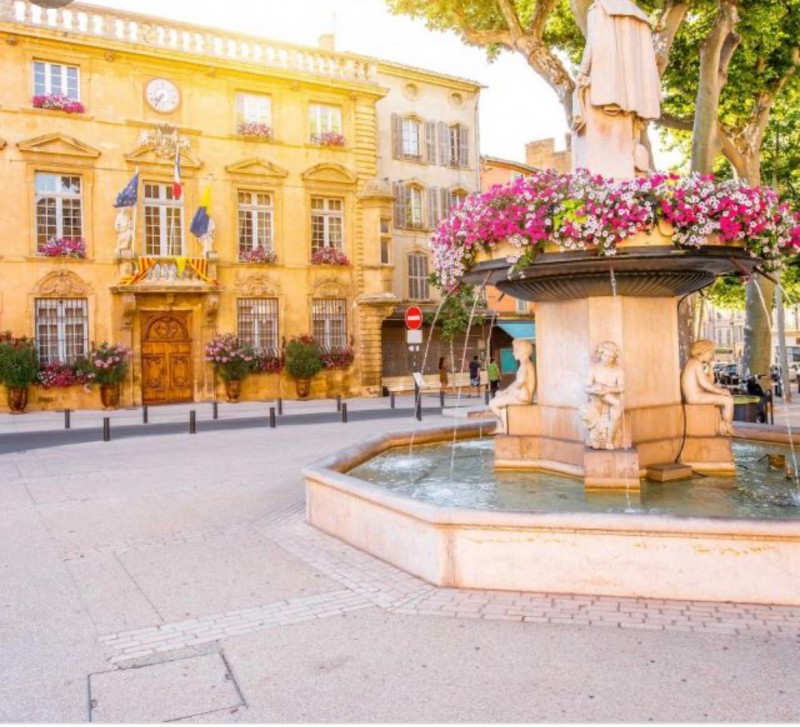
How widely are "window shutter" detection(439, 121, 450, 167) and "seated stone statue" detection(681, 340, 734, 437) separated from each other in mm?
28989

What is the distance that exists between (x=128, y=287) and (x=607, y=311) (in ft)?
70.4

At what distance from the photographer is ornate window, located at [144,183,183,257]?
26.8 meters

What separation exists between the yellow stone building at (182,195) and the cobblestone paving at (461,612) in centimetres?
2226

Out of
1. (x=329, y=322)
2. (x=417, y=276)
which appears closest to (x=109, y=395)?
(x=329, y=322)

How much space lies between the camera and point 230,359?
26.9 m

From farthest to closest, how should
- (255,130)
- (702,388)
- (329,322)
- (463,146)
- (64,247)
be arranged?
(463,146) → (329,322) → (255,130) → (64,247) → (702,388)

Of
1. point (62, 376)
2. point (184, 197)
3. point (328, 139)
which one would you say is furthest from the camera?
point (328, 139)

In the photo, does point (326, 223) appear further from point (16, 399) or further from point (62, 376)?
point (16, 399)

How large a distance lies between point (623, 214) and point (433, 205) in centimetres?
2940

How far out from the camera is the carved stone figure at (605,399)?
6660mm

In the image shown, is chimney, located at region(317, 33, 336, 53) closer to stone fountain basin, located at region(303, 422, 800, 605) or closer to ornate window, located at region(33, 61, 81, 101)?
ornate window, located at region(33, 61, 81, 101)

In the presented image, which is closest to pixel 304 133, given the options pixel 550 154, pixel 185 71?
pixel 185 71

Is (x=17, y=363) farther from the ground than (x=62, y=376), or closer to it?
farther from the ground

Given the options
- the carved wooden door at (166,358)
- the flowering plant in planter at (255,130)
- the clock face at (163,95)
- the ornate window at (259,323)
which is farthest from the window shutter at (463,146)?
the carved wooden door at (166,358)
